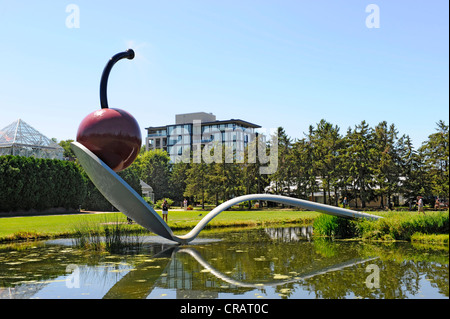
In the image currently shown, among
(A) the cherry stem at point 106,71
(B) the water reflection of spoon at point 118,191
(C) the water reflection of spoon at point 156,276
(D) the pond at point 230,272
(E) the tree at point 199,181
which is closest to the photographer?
(D) the pond at point 230,272

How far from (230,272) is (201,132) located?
257 ft

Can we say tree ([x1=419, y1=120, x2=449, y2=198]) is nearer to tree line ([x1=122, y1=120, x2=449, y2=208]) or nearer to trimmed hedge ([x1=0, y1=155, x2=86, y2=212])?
tree line ([x1=122, y1=120, x2=449, y2=208])

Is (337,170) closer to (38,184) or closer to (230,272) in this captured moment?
(38,184)

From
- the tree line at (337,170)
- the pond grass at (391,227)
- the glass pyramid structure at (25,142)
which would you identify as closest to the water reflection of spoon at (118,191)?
the pond grass at (391,227)

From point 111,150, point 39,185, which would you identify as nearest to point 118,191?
point 111,150

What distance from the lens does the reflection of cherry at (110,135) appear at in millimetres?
11188

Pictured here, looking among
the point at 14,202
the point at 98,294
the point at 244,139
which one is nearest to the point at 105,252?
the point at 98,294

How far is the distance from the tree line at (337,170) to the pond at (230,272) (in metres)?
29.4

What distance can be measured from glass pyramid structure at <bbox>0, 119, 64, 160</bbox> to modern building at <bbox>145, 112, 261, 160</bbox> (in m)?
38.7

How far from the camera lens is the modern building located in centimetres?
8338

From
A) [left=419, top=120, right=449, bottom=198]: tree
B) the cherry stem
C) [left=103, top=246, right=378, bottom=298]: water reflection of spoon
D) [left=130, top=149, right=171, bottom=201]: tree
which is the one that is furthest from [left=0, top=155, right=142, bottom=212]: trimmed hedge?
[left=419, top=120, right=449, bottom=198]: tree

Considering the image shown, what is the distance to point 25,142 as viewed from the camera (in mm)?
42844

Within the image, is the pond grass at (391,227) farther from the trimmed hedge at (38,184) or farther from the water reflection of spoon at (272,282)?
the trimmed hedge at (38,184)
